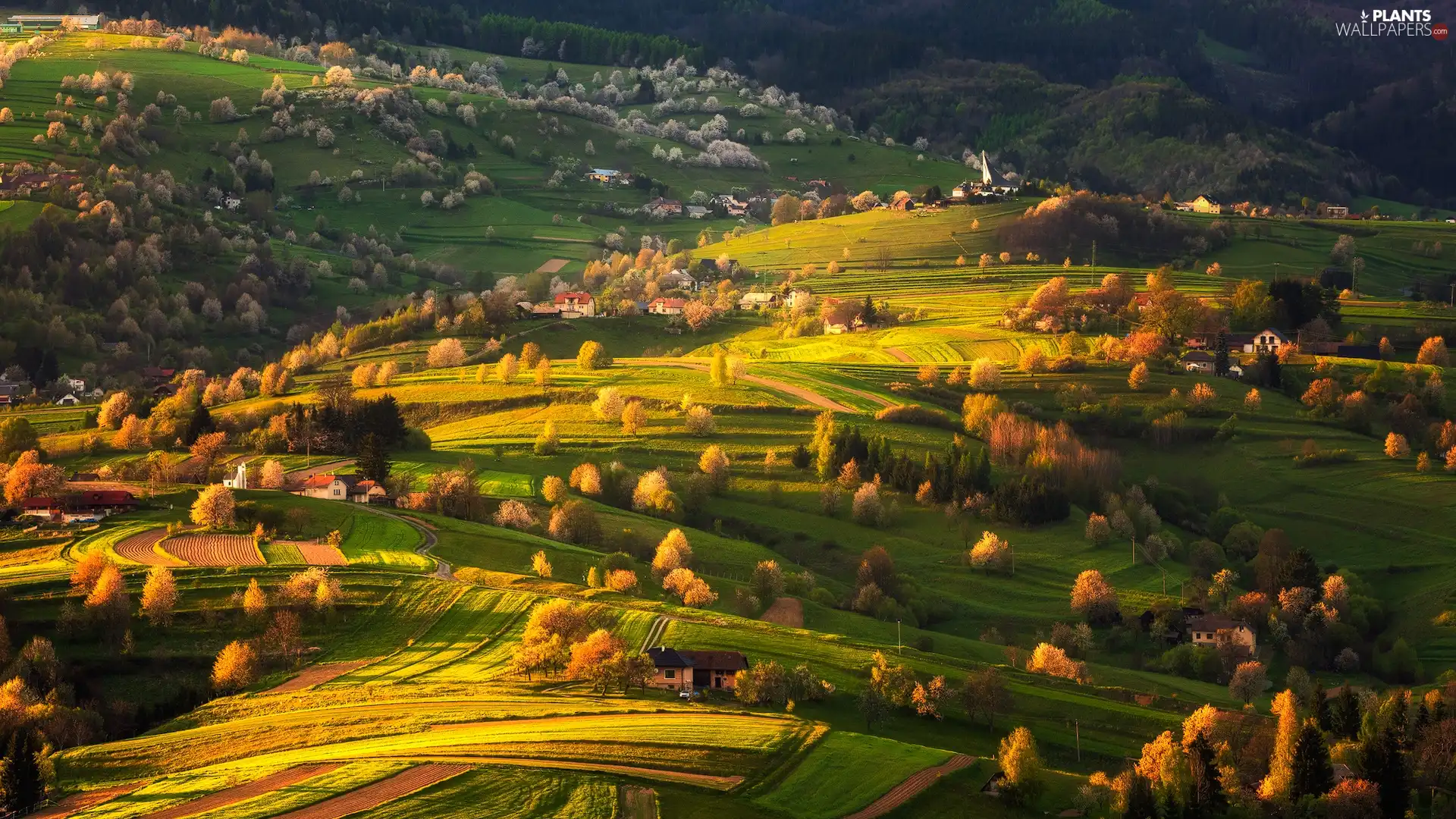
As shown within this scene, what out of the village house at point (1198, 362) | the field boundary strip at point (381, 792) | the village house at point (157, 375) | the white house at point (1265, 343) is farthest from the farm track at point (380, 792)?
the white house at point (1265, 343)

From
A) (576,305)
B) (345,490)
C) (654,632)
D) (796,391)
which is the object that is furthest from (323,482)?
(576,305)

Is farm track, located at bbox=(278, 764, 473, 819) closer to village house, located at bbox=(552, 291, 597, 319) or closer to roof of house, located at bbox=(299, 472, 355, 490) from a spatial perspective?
roof of house, located at bbox=(299, 472, 355, 490)

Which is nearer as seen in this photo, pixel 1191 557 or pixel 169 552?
pixel 169 552

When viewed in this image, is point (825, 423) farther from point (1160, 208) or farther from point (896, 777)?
point (1160, 208)

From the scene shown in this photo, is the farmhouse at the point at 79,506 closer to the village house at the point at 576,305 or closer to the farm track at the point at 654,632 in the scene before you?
the farm track at the point at 654,632

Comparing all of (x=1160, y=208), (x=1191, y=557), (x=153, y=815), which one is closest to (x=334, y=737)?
(x=153, y=815)

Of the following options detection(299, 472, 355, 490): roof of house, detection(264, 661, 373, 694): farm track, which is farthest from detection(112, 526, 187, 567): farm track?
detection(299, 472, 355, 490): roof of house
